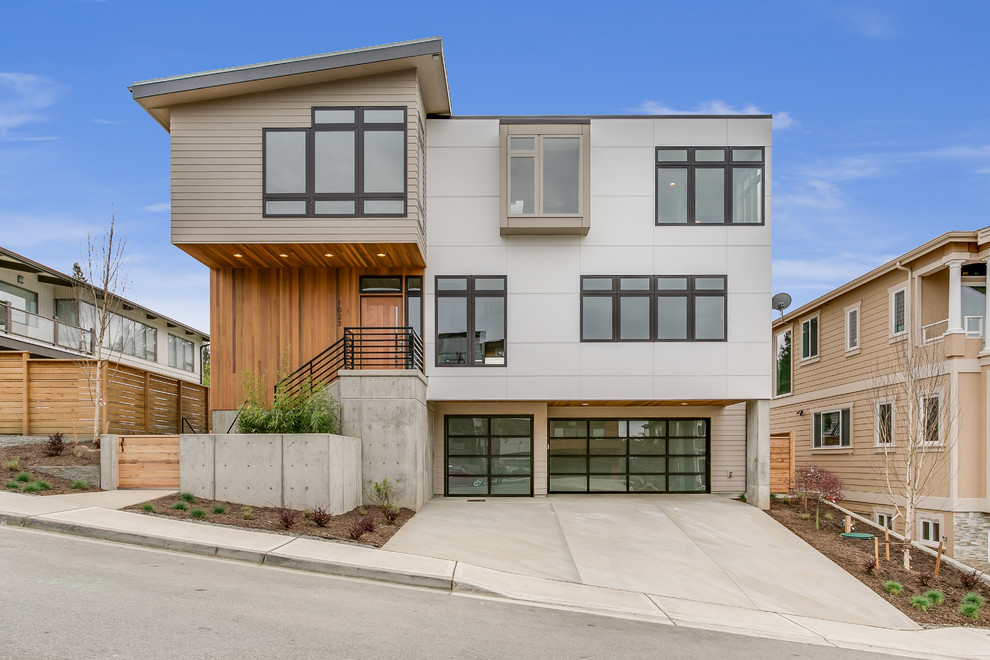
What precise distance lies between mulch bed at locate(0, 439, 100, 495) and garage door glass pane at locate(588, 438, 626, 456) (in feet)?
38.7

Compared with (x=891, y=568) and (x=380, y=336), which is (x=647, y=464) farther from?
(x=380, y=336)

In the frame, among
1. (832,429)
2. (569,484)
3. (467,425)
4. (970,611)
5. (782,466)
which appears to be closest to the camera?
(970,611)

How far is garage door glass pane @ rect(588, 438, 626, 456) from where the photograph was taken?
810 inches

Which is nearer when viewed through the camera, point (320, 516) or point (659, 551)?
point (320, 516)

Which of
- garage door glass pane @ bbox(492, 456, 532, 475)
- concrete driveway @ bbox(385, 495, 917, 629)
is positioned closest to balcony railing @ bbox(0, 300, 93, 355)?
garage door glass pane @ bbox(492, 456, 532, 475)

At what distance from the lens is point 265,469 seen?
13969mm

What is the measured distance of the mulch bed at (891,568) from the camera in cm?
1227

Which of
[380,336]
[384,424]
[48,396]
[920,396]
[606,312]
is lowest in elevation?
[384,424]

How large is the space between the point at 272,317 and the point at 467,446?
5.88m

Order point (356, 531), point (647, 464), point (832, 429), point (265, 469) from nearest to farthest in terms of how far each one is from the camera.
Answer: point (356, 531)
point (265, 469)
point (647, 464)
point (832, 429)

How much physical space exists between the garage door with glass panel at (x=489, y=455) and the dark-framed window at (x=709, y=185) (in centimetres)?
650

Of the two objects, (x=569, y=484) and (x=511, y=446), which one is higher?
(x=511, y=446)

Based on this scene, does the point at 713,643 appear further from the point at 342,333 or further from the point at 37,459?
the point at 37,459

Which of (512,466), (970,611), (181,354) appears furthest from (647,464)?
(181,354)
